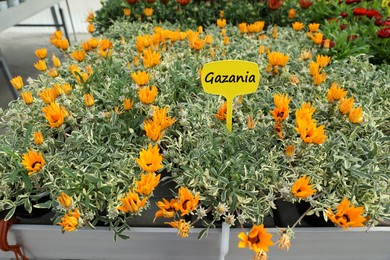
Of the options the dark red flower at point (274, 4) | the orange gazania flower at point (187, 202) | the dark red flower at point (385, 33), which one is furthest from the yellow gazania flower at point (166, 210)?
the dark red flower at point (274, 4)

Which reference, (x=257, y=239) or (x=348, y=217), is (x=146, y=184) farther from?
(x=348, y=217)

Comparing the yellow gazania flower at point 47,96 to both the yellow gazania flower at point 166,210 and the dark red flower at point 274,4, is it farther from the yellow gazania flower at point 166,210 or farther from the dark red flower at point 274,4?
the dark red flower at point 274,4

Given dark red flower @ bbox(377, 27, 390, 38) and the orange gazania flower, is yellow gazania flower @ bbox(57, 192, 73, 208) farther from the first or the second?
dark red flower @ bbox(377, 27, 390, 38)

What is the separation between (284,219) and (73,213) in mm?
500

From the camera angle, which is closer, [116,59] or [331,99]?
[331,99]

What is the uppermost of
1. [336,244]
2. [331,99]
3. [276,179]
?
[331,99]

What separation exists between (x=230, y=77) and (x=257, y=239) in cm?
38

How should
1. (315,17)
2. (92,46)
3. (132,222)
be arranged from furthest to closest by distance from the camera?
1. (315,17)
2. (92,46)
3. (132,222)

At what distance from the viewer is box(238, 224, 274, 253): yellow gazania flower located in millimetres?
642

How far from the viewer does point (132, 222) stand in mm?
840

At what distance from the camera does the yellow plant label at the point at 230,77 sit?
82cm

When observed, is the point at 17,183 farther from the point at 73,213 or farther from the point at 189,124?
the point at 189,124

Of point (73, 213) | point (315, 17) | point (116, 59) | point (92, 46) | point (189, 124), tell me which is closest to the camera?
point (73, 213)

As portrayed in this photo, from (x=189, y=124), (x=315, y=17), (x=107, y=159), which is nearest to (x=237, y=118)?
(x=189, y=124)
